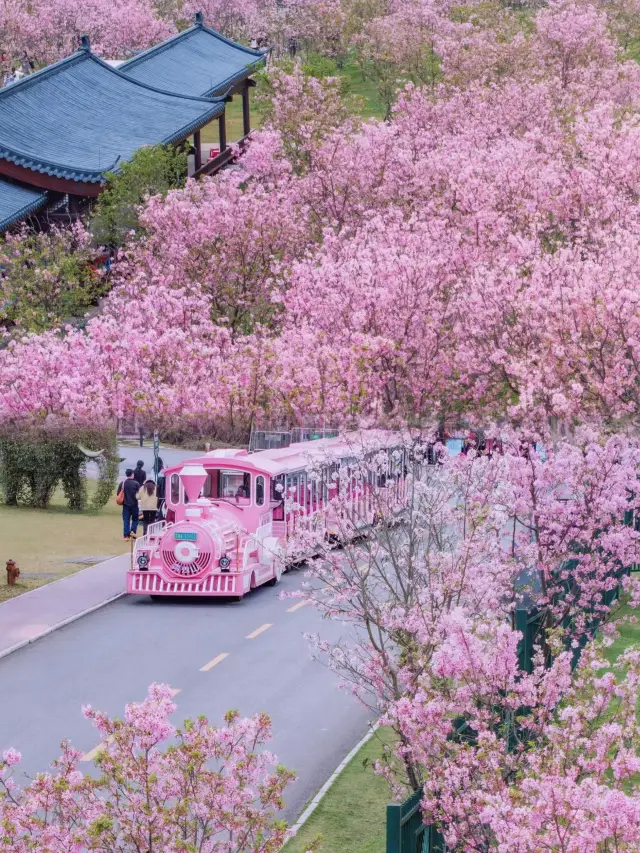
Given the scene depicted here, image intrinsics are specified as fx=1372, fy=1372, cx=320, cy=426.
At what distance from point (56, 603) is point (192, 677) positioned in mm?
5628

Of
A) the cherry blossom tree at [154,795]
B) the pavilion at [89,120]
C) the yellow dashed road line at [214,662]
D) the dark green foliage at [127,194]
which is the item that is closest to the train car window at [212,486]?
the yellow dashed road line at [214,662]

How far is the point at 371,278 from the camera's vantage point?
32125 millimetres

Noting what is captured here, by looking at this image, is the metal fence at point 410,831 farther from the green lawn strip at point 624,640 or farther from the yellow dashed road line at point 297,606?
the yellow dashed road line at point 297,606

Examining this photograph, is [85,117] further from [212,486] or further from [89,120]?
[212,486]

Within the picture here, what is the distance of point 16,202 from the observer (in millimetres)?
45719

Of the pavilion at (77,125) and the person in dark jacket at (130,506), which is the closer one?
the person in dark jacket at (130,506)

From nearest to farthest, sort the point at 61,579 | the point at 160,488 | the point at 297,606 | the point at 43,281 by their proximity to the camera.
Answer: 1. the point at 297,606
2. the point at 61,579
3. the point at 160,488
4. the point at 43,281

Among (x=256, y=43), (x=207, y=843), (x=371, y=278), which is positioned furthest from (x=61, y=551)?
(x=256, y=43)

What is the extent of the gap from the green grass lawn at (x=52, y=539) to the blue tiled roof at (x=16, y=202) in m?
11.1

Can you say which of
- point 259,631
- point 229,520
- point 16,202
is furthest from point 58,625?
point 16,202

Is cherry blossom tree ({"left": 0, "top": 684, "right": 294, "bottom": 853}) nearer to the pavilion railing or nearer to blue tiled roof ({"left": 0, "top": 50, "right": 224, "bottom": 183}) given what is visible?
blue tiled roof ({"left": 0, "top": 50, "right": 224, "bottom": 183})

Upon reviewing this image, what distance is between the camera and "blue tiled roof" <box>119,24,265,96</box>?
7075cm

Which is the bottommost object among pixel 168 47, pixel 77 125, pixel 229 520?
pixel 229 520

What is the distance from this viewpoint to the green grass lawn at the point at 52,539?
2867cm
